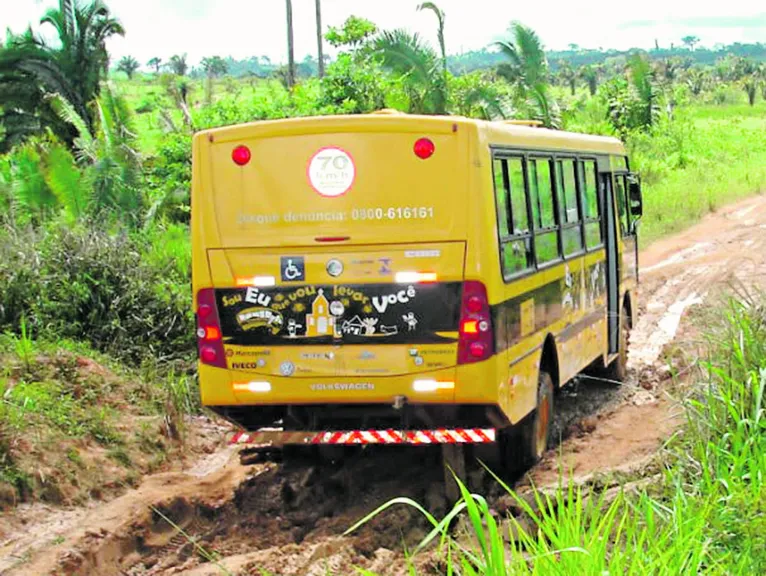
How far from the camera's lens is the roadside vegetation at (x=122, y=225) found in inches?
346

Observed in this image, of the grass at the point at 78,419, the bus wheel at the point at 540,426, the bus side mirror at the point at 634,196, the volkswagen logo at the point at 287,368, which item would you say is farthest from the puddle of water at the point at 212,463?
the bus side mirror at the point at 634,196

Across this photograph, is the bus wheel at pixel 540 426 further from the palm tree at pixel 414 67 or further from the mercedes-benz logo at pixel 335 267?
the palm tree at pixel 414 67

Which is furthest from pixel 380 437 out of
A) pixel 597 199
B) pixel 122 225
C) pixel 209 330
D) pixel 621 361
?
pixel 122 225

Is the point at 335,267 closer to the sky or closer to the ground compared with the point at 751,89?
closer to the ground

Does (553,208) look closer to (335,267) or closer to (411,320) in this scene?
(411,320)

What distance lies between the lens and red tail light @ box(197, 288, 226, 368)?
315 inches

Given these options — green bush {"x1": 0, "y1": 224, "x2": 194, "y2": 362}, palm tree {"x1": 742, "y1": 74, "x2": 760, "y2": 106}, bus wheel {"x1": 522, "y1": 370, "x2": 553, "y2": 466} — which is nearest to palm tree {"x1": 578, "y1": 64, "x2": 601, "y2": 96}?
palm tree {"x1": 742, "y1": 74, "x2": 760, "y2": 106}

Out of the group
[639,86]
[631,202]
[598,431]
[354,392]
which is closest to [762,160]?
[639,86]

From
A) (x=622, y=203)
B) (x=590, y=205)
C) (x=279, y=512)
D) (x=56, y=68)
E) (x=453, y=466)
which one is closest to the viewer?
(x=453, y=466)

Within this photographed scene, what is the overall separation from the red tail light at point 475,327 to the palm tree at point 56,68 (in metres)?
20.0

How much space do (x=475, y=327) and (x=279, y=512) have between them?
6.86ft

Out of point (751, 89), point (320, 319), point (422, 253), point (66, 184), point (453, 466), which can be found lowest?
point (453, 466)

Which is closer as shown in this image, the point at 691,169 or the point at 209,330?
the point at 209,330

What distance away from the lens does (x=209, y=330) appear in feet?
26.3
